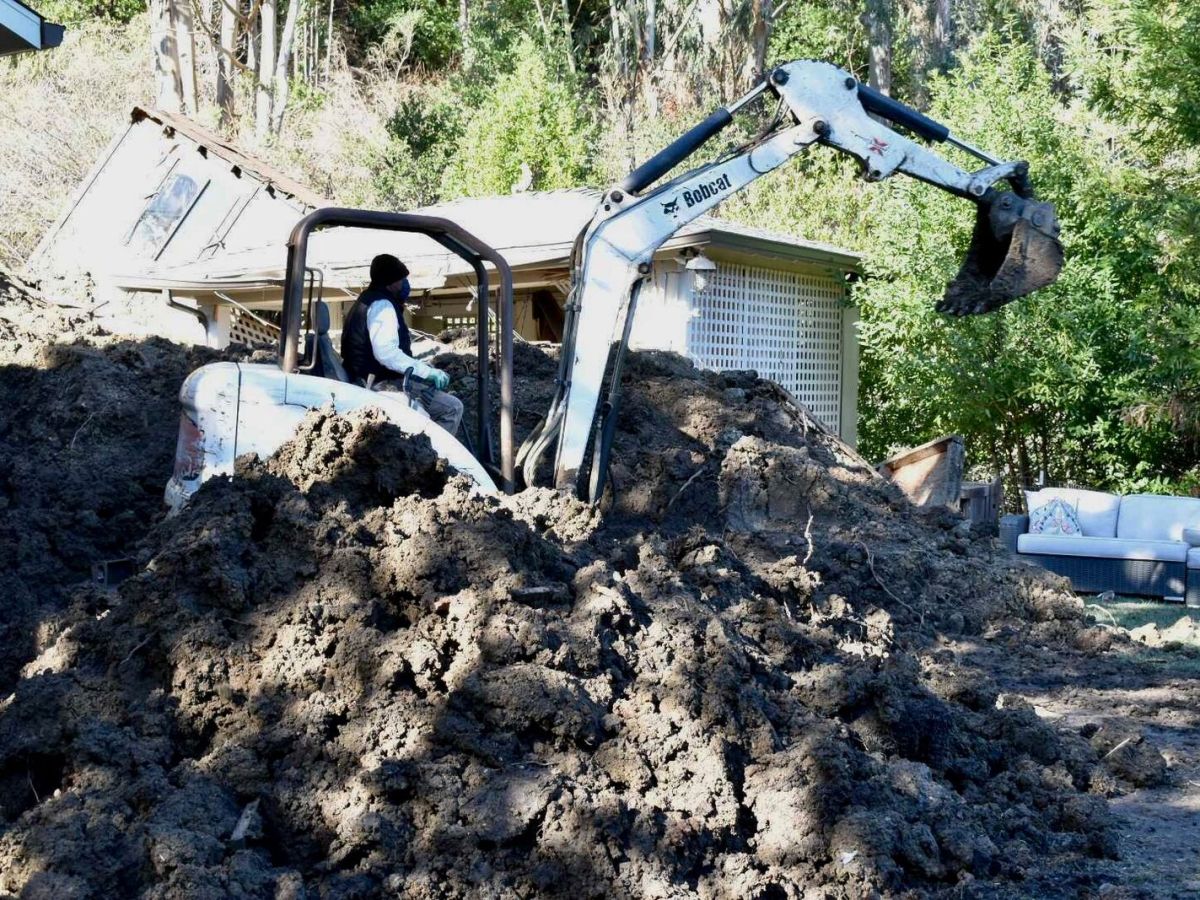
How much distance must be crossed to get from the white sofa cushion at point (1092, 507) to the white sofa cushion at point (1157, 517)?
0.08 m

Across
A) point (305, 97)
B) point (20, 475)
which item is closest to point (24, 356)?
point (20, 475)

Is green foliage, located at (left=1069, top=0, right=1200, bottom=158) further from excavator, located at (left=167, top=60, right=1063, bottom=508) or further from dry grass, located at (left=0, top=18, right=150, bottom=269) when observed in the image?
dry grass, located at (left=0, top=18, right=150, bottom=269)

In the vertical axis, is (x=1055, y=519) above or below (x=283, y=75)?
below

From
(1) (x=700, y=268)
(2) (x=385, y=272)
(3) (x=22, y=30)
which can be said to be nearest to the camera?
(2) (x=385, y=272)

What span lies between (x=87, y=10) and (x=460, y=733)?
35.9m

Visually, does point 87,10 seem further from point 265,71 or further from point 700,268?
point 700,268

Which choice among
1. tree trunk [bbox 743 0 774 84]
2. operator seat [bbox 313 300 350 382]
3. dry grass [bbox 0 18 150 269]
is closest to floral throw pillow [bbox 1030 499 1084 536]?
operator seat [bbox 313 300 350 382]

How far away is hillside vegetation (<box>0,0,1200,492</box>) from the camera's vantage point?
1752 centimetres

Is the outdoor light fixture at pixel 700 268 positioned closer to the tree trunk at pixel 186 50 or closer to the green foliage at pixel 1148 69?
the green foliage at pixel 1148 69

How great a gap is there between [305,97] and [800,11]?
11418 mm

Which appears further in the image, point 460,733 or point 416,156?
point 416,156

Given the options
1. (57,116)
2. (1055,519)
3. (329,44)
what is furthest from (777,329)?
(329,44)

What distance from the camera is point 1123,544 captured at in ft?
45.0

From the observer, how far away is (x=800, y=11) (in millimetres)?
33219
